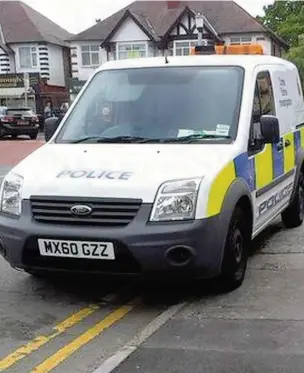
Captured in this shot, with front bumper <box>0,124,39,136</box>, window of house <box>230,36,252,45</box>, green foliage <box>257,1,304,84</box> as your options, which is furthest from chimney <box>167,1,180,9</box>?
front bumper <box>0,124,39,136</box>

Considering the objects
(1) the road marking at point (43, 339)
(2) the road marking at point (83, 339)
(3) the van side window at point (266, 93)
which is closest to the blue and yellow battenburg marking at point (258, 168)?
(3) the van side window at point (266, 93)

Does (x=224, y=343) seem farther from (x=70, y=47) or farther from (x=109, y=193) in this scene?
(x=70, y=47)

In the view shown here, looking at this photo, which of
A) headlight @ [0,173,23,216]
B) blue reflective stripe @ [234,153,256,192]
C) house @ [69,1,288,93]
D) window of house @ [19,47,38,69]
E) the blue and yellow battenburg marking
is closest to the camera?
the blue and yellow battenburg marking

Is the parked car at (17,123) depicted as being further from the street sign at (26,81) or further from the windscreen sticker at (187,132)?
the windscreen sticker at (187,132)

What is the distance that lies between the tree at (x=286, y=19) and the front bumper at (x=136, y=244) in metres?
56.4

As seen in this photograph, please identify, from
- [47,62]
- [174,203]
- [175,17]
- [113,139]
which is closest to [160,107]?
[113,139]

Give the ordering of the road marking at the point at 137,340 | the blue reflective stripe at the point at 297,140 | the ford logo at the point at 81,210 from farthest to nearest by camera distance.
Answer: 1. the blue reflective stripe at the point at 297,140
2. the ford logo at the point at 81,210
3. the road marking at the point at 137,340

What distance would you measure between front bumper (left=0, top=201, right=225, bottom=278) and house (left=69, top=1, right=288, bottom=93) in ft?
143

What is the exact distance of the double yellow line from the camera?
4109mm

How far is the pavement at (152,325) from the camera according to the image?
406 cm

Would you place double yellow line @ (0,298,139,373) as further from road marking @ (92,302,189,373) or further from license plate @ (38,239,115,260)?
license plate @ (38,239,115,260)

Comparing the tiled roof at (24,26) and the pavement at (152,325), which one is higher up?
the tiled roof at (24,26)

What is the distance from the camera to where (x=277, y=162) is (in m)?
6.67

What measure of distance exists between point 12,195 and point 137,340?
1559 millimetres
